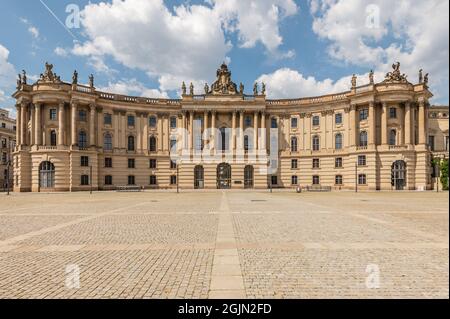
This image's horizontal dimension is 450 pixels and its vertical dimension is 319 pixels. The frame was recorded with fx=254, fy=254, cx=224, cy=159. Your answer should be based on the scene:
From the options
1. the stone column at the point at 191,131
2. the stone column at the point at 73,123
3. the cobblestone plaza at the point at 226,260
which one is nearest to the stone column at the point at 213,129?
A: the stone column at the point at 191,131

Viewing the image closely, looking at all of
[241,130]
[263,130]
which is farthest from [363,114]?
[241,130]

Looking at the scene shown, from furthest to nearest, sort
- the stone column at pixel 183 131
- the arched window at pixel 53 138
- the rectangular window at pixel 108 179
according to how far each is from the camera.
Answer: the stone column at pixel 183 131 < the rectangular window at pixel 108 179 < the arched window at pixel 53 138

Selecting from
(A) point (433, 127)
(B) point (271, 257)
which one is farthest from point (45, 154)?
(A) point (433, 127)

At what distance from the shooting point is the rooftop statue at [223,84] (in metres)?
54.4

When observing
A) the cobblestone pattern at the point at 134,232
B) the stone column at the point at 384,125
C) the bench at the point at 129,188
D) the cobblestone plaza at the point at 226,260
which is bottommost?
the bench at the point at 129,188

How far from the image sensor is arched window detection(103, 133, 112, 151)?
50428mm

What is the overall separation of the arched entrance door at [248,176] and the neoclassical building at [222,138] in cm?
21

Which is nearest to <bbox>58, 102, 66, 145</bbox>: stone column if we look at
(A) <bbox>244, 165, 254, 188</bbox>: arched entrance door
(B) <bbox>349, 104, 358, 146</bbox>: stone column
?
(A) <bbox>244, 165, 254, 188</bbox>: arched entrance door

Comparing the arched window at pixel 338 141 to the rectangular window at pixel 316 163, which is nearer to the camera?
→ the arched window at pixel 338 141

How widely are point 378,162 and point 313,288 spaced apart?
4747 cm

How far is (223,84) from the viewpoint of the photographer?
54.7 meters

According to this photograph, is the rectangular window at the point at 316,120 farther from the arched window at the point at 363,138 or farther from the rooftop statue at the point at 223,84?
the rooftop statue at the point at 223,84

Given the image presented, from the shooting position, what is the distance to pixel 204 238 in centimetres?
958
